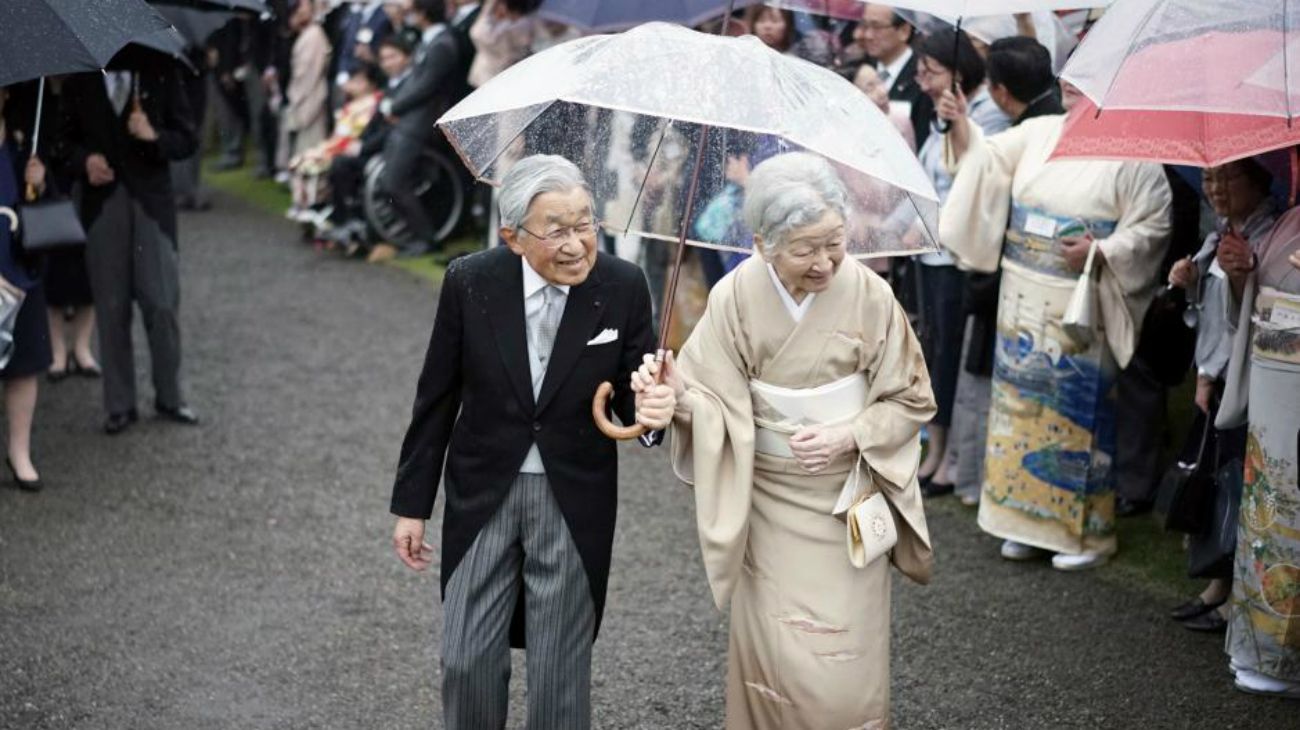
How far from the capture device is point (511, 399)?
13.0 ft

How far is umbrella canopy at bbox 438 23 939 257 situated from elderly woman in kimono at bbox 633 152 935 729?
0.26 m

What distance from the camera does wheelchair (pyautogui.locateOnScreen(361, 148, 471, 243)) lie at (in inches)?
499

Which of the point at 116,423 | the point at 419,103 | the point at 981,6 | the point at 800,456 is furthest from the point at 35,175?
the point at 419,103

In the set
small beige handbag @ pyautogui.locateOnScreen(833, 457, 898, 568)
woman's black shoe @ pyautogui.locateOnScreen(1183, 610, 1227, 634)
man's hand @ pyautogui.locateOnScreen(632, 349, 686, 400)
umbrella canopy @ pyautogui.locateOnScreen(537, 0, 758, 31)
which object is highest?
umbrella canopy @ pyautogui.locateOnScreen(537, 0, 758, 31)

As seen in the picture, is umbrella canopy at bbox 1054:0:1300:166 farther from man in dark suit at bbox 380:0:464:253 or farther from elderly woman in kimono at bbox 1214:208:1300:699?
man in dark suit at bbox 380:0:464:253

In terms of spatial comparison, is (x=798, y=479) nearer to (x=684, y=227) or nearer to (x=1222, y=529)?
(x=684, y=227)

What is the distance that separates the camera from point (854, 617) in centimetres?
411

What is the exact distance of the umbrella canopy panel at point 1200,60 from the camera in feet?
14.1

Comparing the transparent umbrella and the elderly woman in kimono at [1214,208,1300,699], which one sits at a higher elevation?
the transparent umbrella

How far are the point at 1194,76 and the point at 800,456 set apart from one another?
4.95ft

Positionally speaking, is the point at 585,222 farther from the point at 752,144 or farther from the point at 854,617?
the point at 854,617

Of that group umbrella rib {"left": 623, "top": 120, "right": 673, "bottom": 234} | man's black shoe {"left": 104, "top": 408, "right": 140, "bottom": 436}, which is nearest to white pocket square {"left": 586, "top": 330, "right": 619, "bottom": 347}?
umbrella rib {"left": 623, "top": 120, "right": 673, "bottom": 234}

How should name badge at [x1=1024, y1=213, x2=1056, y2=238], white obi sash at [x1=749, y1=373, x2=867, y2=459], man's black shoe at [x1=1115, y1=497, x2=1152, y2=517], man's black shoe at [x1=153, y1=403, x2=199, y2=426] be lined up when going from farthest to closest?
1. man's black shoe at [x1=153, y1=403, x2=199, y2=426]
2. man's black shoe at [x1=1115, y1=497, x2=1152, y2=517]
3. name badge at [x1=1024, y1=213, x2=1056, y2=238]
4. white obi sash at [x1=749, y1=373, x2=867, y2=459]

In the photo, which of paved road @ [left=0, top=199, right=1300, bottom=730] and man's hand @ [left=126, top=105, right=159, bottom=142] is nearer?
paved road @ [left=0, top=199, right=1300, bottom=730]
